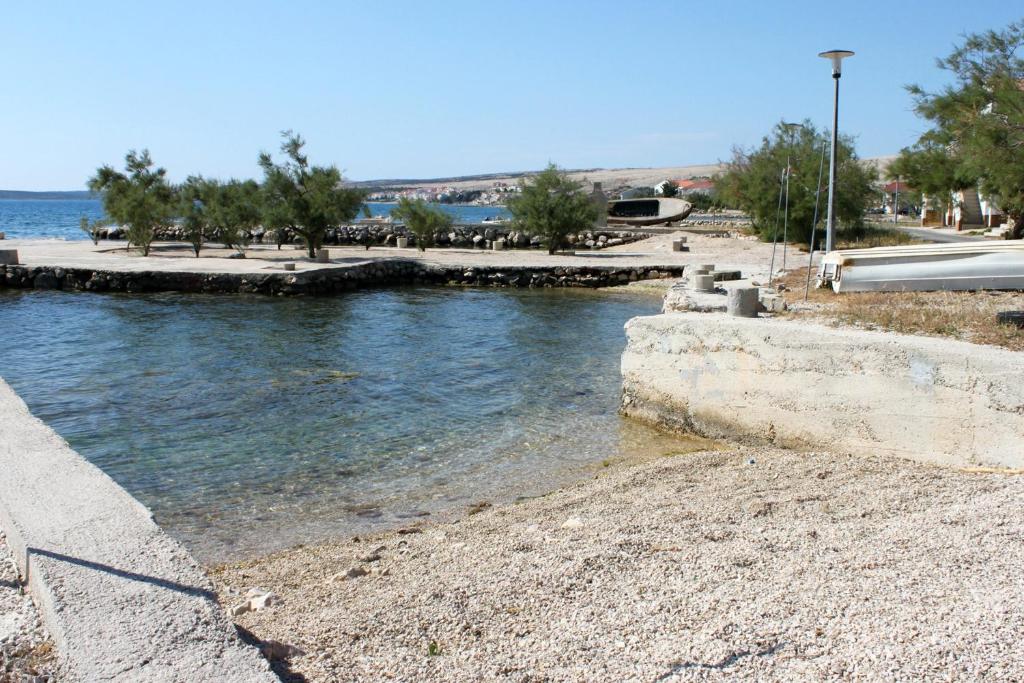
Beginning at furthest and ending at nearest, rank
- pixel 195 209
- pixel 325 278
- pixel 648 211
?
1. pixel 648 211
2. pixel 195 209
3. pixel 325 278

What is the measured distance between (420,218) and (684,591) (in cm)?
3715

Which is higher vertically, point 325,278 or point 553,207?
point 553,207

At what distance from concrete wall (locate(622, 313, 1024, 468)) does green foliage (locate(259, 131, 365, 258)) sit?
24317 millimetres

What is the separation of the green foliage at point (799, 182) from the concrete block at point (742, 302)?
2159 cm

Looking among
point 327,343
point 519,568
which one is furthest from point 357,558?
point 327,343

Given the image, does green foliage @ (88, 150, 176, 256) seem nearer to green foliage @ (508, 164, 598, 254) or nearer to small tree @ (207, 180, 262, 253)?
small tree @ (207, 180, 262, 253)

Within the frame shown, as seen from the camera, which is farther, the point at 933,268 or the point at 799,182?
the point at 799,182

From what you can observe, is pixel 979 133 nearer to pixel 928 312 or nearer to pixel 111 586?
pixel 928 312

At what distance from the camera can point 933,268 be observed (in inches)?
514

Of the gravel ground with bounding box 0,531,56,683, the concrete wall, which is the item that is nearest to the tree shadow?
the gravel ground with bounding box 0,531,56,683

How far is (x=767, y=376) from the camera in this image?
10156mm

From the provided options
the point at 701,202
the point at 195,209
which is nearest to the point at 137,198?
the point at 195,209

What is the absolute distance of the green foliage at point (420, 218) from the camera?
4088 cm

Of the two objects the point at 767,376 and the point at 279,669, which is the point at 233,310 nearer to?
the point at 767,376
